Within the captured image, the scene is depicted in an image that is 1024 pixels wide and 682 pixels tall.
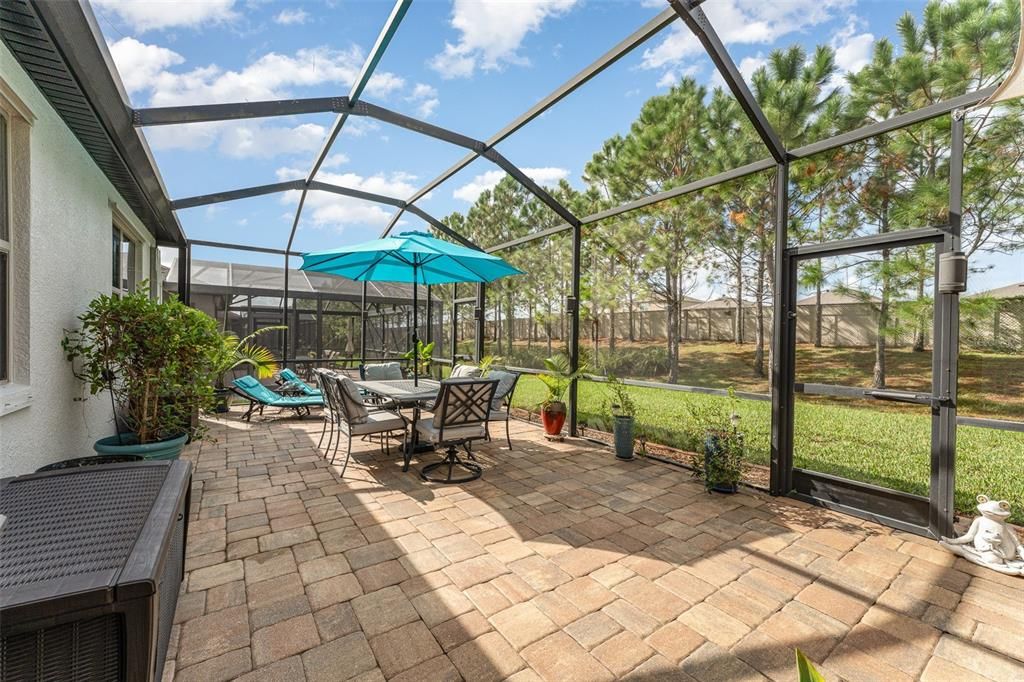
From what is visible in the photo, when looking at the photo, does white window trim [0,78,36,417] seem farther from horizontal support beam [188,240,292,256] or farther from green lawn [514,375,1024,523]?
horizontal support beam [188,240,292,256]

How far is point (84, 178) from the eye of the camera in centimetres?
321

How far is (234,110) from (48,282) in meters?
1.94

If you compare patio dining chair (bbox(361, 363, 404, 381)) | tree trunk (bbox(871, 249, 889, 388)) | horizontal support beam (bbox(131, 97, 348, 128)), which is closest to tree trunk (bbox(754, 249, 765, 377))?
tree trunk (bbox(871, 249, 889, 388))

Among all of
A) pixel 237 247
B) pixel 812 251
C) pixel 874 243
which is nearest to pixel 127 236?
pixel 237 247

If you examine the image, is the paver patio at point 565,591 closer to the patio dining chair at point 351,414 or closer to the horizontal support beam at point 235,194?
the patio dining chair at point 351,414

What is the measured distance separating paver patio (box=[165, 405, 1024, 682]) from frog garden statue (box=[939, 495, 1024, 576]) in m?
0.14

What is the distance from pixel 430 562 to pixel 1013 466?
4.20m

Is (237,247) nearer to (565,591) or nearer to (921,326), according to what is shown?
(565,591)

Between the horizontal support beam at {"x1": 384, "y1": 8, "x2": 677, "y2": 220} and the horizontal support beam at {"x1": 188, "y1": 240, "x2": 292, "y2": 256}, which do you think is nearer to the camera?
the horizontal support beam at {"x1": 384, "y1": 8, "x2": 677, "y2": 220}

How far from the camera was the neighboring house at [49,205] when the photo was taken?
2041mm

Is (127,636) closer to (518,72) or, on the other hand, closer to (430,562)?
(430,562)

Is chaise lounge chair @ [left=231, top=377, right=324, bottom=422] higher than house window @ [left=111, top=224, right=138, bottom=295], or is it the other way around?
house window @ [left=111, top=224, right=138, bottom=295]

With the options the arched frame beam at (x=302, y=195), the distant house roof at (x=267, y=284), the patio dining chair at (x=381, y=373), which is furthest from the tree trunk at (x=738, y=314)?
the distant house roof at (x=267, y=284)

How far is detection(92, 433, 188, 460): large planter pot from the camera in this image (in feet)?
10.3
